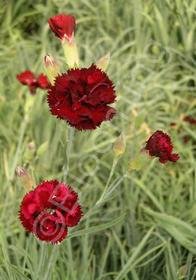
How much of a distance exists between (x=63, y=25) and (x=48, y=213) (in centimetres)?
29

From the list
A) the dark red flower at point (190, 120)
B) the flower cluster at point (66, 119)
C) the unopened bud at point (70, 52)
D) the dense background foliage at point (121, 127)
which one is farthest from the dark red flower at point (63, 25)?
the dark red flower at point (190, 120)

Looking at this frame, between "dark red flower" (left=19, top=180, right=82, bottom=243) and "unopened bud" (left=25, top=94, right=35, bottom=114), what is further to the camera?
"unopened bud" (left=25, top=94, right=35, bottom=114)

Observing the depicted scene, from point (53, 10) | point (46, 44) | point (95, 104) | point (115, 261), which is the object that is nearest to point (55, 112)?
point (95, 104)

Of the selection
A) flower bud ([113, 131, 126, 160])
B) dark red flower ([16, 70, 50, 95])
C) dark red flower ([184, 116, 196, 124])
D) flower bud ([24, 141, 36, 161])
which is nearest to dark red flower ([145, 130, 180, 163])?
flower bud ([113, 131, 126, 160])

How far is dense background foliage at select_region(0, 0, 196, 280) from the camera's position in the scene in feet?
2.78

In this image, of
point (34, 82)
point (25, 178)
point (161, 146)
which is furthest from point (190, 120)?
point (25, 178)

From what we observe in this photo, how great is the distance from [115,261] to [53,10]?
3.97 feet

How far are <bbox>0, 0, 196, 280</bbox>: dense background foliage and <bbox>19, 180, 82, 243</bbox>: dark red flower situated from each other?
375mm

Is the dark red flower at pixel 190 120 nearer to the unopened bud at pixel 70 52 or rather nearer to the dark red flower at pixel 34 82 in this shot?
the dark red flower at pixel 34 82

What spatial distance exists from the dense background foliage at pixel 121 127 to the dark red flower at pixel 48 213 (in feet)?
1.23

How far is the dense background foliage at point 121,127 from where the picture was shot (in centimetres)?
85

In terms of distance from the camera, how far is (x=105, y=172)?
104 centimetres

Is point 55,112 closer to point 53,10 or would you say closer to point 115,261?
point 115,261

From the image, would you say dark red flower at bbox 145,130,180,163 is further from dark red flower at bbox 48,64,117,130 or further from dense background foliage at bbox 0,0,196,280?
dense background foliage at bbox 0,0,196,280
